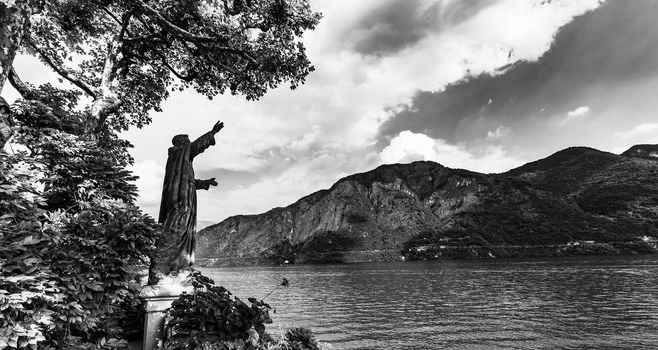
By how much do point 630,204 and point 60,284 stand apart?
725 ft

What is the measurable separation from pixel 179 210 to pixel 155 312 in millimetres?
1773

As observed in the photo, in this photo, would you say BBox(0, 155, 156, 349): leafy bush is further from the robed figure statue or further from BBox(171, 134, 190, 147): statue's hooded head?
BBox(171, 134, 190, 147): statue's hooded head

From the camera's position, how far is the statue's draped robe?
5883 millimetres

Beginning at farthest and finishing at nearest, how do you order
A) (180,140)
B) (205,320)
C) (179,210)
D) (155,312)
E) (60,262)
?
1. (180,140)
2. (179,210)
3. (155,312)
4. (205,320)
5. (60,262)

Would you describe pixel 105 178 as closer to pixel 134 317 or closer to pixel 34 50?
pixel 134 317

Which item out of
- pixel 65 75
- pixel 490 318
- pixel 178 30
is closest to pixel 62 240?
pixel 178 30

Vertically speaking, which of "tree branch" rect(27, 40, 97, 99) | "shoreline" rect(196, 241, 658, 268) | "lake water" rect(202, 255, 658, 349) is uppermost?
"tree branch" rect(27, 40, 97, 99)

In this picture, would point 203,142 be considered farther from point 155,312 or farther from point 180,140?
point 155,312

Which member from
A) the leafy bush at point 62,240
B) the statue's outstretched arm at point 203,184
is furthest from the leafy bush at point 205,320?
the statue's outstretched arm at point 203,184

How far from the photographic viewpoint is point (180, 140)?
21.8 feet

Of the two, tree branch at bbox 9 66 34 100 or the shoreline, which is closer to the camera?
tree branch at bbox 9 66 34 100

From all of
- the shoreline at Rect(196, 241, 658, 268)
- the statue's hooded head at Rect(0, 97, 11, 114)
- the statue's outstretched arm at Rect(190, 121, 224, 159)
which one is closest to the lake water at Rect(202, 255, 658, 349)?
the statue's outstretched arm at Rect(190, 121, 224, 159)

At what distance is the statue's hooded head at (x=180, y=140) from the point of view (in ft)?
21.7

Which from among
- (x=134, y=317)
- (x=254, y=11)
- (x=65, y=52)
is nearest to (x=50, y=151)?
(x=134, y=317)
